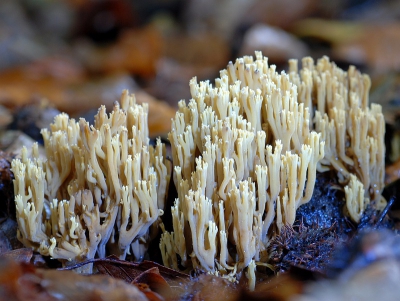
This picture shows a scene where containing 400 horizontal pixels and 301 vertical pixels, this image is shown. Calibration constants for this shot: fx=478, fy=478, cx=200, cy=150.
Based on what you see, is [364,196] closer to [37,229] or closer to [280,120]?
[280,120]

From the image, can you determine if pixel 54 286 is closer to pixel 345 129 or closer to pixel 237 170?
pixel 237 170

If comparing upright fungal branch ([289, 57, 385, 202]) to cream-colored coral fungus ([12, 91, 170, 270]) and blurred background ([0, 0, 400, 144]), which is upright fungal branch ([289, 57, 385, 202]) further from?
blurred background ([0, 0, 400, 144])

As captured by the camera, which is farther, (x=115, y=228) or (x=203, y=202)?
(x=115, y=228)

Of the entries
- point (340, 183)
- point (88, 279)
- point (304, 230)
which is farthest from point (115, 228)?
point (340, 183)

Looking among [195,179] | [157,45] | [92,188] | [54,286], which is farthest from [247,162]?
[157,45]

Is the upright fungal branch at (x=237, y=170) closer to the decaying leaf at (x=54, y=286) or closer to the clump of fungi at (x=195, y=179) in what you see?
the clump of fungi at (x=195, y=179)
